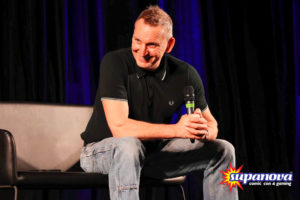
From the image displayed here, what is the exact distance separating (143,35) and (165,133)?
0.49m

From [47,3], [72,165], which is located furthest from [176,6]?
[72,165]

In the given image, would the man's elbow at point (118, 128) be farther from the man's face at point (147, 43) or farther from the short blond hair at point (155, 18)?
the short blond hair at point (155, 18)

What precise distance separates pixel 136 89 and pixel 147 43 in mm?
226

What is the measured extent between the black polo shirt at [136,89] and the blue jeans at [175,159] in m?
0.12

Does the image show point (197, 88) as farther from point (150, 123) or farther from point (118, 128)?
point (118, 128)

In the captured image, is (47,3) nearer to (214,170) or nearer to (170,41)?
(170,41)

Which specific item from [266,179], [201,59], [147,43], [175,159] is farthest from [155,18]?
[266,179]

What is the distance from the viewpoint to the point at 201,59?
306cm

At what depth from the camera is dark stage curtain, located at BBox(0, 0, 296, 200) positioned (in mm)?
2475

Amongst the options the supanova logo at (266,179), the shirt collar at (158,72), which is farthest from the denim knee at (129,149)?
the supanova logo at (266,179)

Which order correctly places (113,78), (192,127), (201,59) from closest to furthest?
1. (192,127)
2. (113,78)
3. (201,59)

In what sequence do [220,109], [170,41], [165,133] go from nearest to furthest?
[165,133] → [170,41] → [220,109]

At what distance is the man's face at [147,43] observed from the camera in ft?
5.95

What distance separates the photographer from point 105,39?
8.79 feet
